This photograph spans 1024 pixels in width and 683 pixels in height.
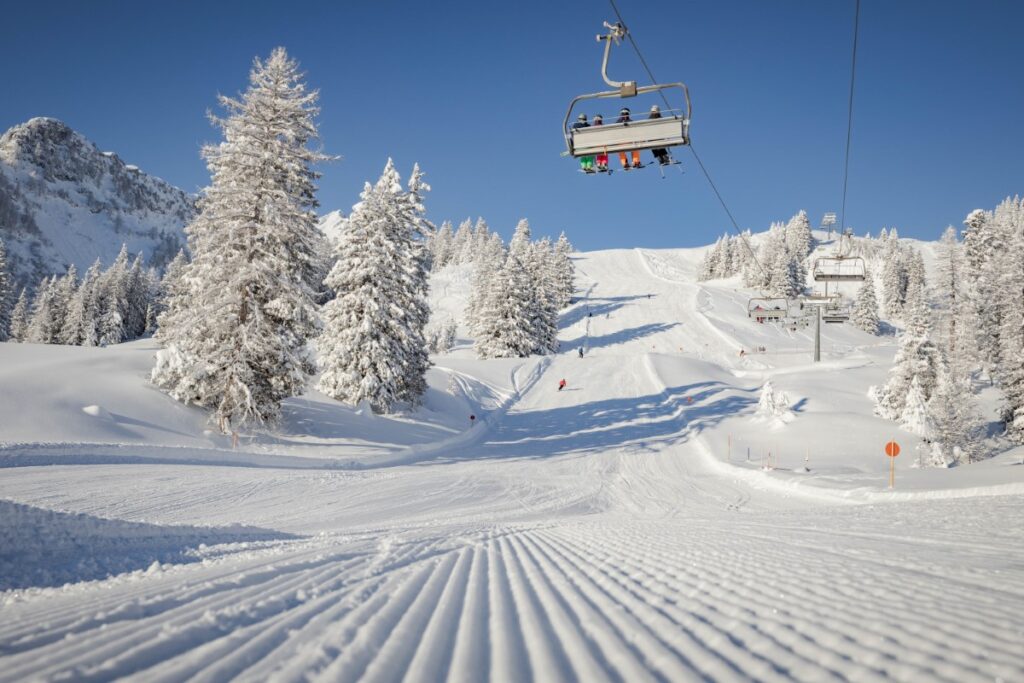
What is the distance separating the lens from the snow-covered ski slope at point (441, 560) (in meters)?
2.57

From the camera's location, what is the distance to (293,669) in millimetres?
2381

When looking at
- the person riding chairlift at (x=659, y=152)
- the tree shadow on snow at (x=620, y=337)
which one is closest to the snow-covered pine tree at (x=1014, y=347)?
the person riding chairlift at (x=659, y=152)

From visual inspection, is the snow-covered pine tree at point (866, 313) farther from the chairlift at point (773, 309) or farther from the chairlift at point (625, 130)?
the chairlift at point (625, 130)

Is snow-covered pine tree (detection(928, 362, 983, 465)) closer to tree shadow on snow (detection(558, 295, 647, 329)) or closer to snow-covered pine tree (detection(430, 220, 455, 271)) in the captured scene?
tree shadow on snow (detection(558, 295, 647, 329))

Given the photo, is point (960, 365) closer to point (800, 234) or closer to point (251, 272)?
point (251, 272)

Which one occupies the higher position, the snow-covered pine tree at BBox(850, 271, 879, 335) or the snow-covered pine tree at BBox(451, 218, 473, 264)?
the snow-covered pine tree at BBox(451, 218, 473, 264)

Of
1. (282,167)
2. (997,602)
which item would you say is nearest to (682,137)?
(997,602)

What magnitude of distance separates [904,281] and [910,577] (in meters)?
125

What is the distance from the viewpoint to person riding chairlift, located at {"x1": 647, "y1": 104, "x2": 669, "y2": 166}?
34.4 feet

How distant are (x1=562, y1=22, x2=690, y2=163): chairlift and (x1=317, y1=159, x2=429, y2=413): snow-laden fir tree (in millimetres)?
17531

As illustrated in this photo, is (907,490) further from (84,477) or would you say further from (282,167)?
(282,167)

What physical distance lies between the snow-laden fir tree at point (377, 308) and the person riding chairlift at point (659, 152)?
18201 mm

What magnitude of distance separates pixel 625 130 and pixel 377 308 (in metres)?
18.4

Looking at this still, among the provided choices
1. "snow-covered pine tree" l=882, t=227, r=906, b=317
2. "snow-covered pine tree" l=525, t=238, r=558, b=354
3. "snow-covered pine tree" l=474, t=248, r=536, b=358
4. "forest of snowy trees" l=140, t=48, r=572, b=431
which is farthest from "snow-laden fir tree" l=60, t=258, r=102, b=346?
"snow-covered pine tree" l=882, t=227, r=906, b=317
